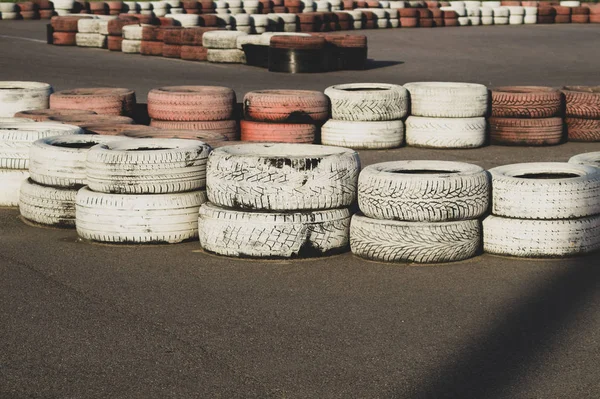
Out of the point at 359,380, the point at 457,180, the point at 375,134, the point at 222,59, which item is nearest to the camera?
the point at 359,380

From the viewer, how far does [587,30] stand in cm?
3062

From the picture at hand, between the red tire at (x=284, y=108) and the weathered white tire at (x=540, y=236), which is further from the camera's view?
the red tire at (x=284, y=108)

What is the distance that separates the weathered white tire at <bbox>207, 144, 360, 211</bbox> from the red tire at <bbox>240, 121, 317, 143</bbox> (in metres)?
3.72

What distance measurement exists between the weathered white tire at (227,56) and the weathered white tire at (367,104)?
9.14 meters

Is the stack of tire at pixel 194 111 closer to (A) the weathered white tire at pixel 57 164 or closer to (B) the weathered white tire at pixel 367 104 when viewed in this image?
(B) the weathered white tire at pixel 367 104

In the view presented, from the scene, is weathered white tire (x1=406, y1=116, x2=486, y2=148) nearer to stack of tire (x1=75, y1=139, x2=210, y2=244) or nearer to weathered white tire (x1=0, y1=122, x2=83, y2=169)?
weathered white tire (x1=0, y1=122, x2=83, y2=169)

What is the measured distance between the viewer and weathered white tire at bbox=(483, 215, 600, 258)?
19.8ft

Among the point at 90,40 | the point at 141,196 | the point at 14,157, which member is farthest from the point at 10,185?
the point at 90,40

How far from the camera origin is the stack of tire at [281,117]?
1001 cm

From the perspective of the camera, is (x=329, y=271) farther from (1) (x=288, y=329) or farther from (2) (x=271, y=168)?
(1) (x=288, y=329)

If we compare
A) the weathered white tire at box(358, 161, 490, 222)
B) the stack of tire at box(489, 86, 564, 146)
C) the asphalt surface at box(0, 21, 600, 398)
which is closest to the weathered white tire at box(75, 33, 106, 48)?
the stack of tire at box(489, 86, 564, 146)

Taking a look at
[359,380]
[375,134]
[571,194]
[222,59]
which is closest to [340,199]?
[571,194]

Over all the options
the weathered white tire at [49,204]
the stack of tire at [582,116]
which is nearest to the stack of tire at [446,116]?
the stack of tire at [582,116]

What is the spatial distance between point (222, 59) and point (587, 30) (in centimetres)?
1504
